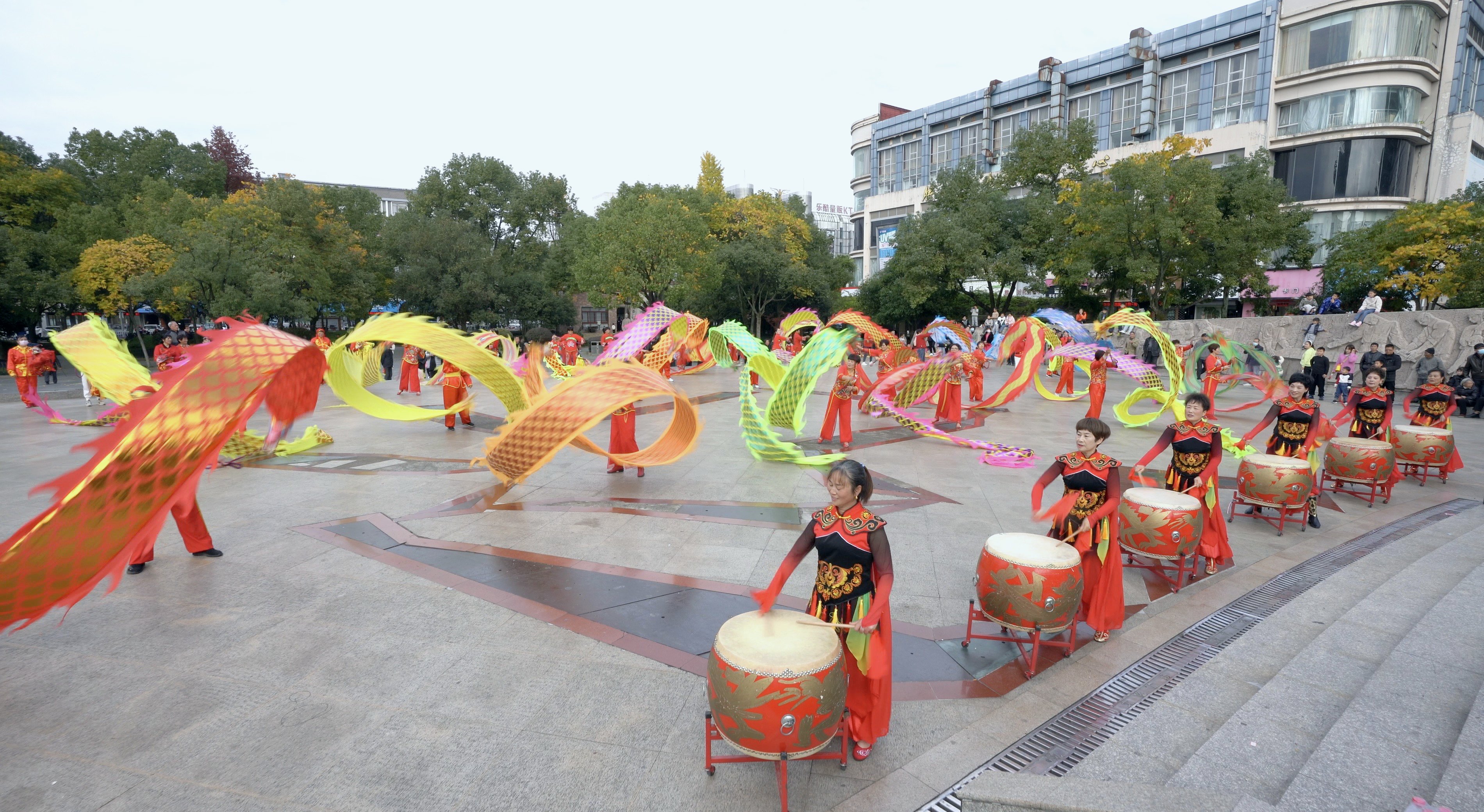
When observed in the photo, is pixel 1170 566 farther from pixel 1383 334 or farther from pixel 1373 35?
pixel 1373 35

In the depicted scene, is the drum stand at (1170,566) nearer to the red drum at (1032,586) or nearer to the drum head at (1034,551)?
the drum head at (1034,551)

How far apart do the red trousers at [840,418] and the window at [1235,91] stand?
113ft

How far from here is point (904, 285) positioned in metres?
28.9

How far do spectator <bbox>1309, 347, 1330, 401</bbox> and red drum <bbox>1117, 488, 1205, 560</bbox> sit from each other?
13.6 meters

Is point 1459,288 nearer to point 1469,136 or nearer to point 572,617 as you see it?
point 1469,136

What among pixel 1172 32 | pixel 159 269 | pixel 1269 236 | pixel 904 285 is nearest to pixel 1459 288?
pixel 1269 236

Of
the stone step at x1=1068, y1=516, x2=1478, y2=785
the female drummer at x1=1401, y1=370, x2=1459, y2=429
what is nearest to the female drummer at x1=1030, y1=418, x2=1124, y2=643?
the stone step at x1=1068, y1=516, x2=1478, y2=785

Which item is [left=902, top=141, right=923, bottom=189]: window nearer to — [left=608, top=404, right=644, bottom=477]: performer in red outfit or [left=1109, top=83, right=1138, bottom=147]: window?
[left=1109, top=83, right=1138, bottom=147]: window

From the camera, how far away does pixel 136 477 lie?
11.3ft

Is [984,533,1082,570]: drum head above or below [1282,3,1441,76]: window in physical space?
below

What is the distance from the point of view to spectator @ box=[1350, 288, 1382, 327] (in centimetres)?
1895

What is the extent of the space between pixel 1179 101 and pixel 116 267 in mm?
48033

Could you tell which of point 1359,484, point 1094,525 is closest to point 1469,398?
point 1359,484

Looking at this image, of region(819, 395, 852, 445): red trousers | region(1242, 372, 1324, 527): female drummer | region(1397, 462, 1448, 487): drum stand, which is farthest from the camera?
region(819, 395, 852, 445): red trousers
